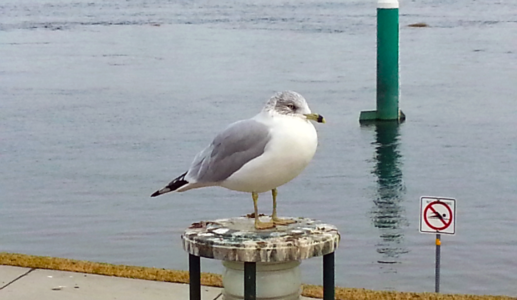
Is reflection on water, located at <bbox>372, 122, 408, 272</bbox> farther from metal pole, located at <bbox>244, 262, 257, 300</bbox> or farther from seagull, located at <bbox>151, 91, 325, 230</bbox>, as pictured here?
metal pole, located at <bbox>244, 262, 257, 300</bbox>

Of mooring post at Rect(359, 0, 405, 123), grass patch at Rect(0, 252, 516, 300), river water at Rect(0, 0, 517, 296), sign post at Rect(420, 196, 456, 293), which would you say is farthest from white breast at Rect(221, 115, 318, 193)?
mooring post at Rect(359, 0, 405, 123)

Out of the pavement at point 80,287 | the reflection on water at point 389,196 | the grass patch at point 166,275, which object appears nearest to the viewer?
the pavement at point 80,287

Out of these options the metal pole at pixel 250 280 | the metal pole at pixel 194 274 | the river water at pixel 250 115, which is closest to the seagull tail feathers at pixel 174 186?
the metal pole at pixel 194 274

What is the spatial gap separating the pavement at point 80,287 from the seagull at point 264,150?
7.73 feet

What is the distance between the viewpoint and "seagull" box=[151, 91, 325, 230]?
5590 mm

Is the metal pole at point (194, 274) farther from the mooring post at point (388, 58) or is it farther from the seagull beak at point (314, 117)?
the mooring post at point (388, 58)

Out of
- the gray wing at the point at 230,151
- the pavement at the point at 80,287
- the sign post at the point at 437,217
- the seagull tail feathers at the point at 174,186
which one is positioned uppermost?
the gray wing at the point at 230,151

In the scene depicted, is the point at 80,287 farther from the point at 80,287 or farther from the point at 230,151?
the point at 230,151

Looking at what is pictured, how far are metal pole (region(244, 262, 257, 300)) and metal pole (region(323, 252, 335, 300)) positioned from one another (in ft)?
1.48

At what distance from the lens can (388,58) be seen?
70.1 feet

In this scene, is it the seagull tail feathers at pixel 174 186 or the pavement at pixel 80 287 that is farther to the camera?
the pavement at pixel 80 287

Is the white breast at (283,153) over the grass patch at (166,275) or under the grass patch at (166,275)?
over

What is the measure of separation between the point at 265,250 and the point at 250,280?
7.7 inches

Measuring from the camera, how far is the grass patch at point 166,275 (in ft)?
27.2
